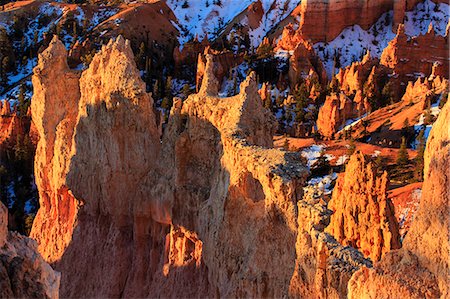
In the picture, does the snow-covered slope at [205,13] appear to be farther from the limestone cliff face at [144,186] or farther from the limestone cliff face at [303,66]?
the limestone cliff face at [144,186]

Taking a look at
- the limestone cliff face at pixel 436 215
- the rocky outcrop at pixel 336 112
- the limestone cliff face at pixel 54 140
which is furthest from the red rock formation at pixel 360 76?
the limestone cliff face at pixel 436 215

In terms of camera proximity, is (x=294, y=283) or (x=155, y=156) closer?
(x=294, y=283)

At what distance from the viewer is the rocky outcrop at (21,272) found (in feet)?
23.7

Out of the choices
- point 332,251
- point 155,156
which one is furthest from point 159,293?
point 332,251

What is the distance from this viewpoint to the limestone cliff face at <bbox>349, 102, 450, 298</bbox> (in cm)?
685

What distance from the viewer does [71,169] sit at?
18328 millimetres

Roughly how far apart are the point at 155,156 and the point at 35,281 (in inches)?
389

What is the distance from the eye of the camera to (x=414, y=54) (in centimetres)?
6025

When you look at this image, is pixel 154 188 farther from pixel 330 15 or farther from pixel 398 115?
pixel 330 15

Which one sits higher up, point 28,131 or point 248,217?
point 28,131

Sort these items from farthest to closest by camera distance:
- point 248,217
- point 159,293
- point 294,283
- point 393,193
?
point 393,193
point 159,293
point 248,217
point 294,283

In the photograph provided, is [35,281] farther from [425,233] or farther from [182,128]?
[182,128]

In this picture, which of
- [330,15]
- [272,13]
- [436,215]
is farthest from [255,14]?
[436,215]

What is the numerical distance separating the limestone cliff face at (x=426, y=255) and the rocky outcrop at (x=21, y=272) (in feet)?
12.2
